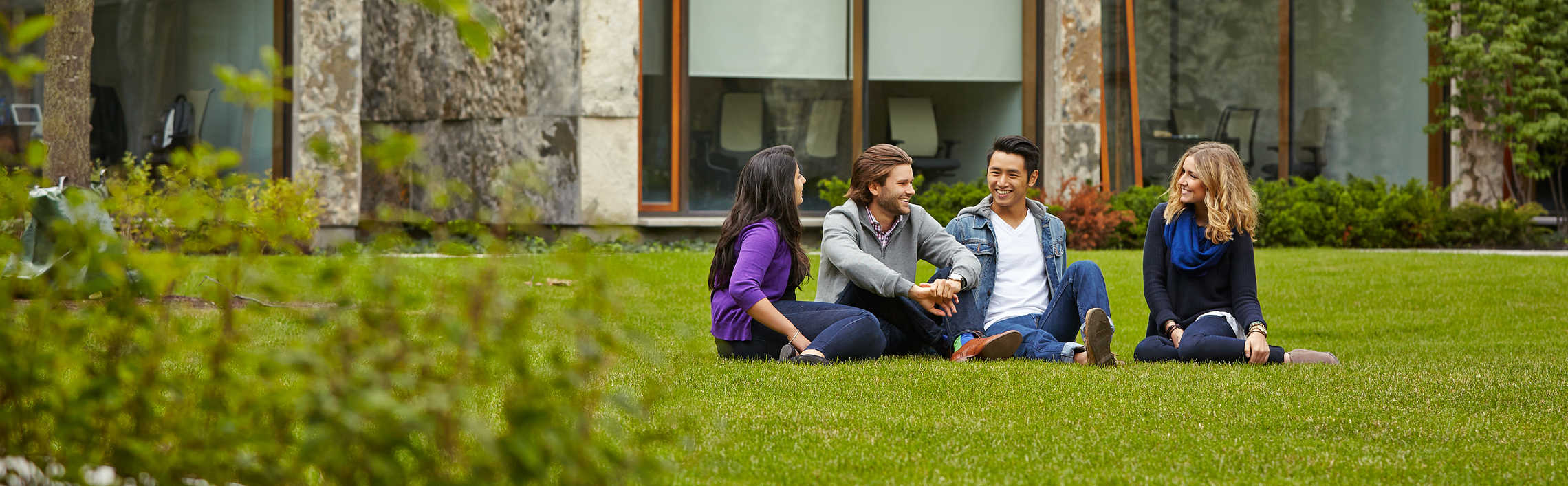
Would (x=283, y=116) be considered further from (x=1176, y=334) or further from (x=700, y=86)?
(x=1176, y=334)

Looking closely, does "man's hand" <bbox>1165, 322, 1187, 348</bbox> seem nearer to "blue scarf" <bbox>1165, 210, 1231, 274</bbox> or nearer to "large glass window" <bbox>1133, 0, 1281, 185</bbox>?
"blue scarf" <bbox>1165, 210, 1231, 274</bbox>

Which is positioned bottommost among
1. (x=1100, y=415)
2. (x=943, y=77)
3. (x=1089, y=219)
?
(x=1100, y=415)

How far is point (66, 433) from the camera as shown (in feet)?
7.89

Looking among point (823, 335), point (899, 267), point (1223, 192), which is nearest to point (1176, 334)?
point (1223, 192)

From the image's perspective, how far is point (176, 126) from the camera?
49.1 feet

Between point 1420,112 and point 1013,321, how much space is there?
13.5 meters

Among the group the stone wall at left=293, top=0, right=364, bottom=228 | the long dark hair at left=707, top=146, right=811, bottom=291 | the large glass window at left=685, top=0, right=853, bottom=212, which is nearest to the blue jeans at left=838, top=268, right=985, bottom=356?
the long dark hair at left=707, top=146, right=811, bottom=291

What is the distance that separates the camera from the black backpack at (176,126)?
14.9 meters

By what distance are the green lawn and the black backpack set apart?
852 cm

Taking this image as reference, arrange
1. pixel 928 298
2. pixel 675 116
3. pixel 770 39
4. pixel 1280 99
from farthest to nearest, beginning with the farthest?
pixel 1280 99 < pixel 770 39 < pixel 675 116 < pixel 928 298

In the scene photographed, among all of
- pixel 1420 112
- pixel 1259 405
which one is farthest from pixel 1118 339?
pixel 1420 112

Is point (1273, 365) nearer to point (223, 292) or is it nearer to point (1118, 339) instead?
point (1118, 339)

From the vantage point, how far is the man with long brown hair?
6.25 m

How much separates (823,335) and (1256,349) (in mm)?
2024
